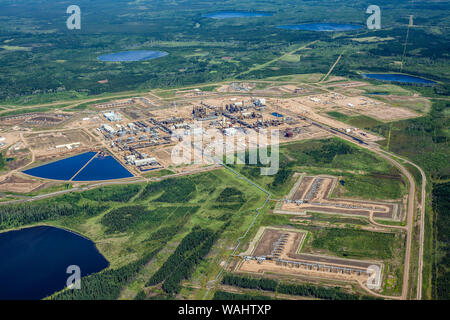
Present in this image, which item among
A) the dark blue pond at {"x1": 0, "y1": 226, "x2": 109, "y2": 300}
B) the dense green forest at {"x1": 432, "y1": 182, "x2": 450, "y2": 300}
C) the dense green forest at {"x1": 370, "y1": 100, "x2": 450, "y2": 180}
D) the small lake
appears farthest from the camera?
the dense green forest at {"x1": 370, "y1": 100, "x2": 450, "y2": 180}

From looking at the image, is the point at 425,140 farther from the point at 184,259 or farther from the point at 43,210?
the point at 43,210

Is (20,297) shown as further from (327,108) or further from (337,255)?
(327,108)

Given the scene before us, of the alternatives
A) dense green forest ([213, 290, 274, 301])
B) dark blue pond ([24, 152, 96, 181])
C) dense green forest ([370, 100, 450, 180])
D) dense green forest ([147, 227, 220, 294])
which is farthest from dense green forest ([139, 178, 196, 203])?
dense green forest ([370, 100, 450, 180])

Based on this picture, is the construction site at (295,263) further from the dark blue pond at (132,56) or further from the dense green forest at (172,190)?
the dark blue pond at (132,56)

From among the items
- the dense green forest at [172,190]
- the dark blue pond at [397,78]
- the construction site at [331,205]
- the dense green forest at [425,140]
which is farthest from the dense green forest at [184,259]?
the dark blue pond at [397,78]

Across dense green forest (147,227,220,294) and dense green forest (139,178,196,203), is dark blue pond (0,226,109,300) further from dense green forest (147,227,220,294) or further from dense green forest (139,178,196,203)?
dense green forest (139,178,196,203)

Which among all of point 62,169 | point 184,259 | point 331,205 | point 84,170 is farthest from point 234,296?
point 62,169
